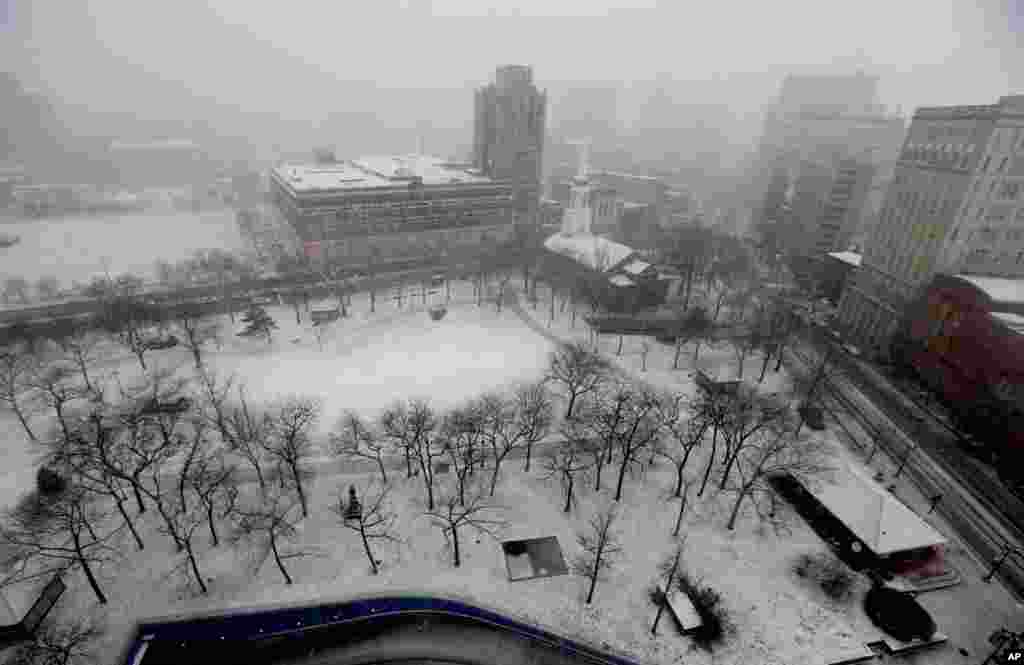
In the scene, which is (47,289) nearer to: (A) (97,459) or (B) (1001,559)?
(A) (97,459)

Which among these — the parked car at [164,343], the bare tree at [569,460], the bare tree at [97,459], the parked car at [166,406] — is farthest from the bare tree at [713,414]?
the parked car at [164,343]

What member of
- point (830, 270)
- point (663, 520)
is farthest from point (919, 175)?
point (663, 520)

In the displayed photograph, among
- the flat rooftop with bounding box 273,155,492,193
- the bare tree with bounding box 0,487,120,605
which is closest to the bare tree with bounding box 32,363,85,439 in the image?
the bare tree with bounding box 0,487,120,605

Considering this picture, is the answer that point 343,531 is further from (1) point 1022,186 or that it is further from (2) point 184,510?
(1) point 1022,186

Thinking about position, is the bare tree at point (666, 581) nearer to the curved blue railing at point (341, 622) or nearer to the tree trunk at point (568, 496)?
the curved blue railing at point (341, 622)

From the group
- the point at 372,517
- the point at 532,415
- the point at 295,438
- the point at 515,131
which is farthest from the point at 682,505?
the point at 515,131
